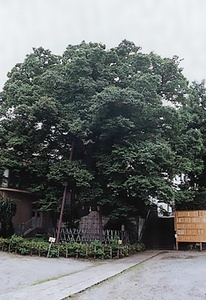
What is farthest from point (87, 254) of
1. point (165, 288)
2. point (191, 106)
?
point (191, 106)

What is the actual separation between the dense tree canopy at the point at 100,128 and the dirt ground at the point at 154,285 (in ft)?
19.1

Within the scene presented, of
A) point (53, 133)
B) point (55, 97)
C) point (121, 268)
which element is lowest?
point (121, 268)

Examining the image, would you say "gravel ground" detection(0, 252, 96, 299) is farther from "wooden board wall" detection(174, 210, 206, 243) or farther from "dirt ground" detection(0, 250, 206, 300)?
"wooden board wall" detection(174, 210, 206, 243)

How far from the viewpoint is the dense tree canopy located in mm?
17000

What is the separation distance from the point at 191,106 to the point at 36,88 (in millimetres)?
11964

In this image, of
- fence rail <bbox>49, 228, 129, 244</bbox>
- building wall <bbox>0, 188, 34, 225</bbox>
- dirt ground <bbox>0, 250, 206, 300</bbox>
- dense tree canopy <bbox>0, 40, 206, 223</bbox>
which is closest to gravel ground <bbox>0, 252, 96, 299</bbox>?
dirt ground <bbox>0, 250, 206, 300</bbox>

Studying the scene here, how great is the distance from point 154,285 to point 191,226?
443 inches

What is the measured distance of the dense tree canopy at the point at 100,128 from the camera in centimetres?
1700

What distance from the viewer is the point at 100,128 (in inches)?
715

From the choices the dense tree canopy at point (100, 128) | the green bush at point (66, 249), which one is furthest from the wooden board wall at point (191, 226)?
the green bush at point (66, 249)

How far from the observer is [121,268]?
12031 mm

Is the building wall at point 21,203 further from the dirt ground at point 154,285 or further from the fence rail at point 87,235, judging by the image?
the dirt ground at point 154,285

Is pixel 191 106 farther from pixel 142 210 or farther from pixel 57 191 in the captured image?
pixel 57 191

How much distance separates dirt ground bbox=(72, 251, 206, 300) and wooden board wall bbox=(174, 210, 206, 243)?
288 inches
